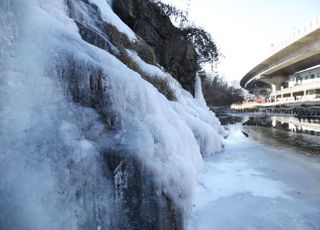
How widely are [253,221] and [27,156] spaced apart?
2.36 meters

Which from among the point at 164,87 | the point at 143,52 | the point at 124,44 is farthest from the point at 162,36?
the point at 164,87

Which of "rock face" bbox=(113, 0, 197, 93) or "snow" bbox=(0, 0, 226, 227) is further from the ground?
"rock face" bbox=(113, 0, 197, 93)

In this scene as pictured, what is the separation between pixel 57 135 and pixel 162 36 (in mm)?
9543

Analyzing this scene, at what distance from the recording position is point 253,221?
3094 mm

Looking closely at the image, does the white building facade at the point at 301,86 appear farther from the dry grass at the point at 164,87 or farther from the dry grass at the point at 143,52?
the dry grass at the point at 164,87

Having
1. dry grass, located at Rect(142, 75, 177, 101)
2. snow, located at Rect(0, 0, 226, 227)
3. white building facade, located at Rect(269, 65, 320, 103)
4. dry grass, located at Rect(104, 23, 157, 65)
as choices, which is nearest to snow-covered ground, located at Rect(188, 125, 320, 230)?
snow, located at Rect(0, 0, 226, 227)

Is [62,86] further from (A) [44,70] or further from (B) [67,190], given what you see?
(B) [67,190]

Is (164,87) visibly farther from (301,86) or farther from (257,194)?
(301,86)

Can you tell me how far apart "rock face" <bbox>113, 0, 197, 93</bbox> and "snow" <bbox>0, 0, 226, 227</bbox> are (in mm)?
6941

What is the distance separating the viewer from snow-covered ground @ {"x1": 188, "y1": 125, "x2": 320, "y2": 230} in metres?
3.10

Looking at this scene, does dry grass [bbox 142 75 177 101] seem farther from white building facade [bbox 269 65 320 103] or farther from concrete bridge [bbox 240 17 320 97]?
white building facade [bbox 269 65 320 103]

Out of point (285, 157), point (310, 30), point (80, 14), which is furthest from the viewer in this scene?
point (310, 30)

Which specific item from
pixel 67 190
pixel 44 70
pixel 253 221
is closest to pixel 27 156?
pixel 67 190

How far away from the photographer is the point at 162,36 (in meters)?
11.3
